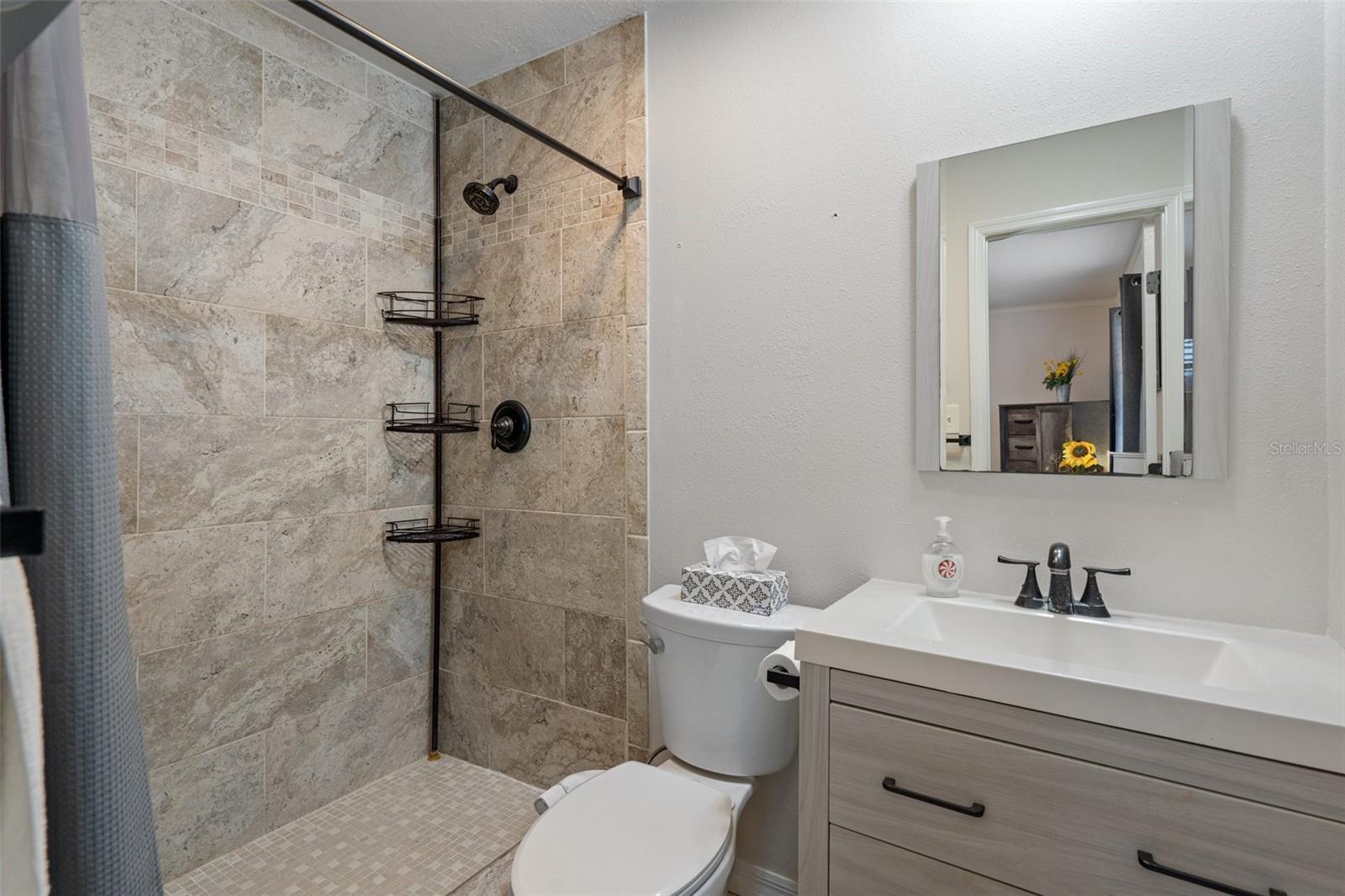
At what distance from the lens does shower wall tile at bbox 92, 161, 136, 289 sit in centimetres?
158

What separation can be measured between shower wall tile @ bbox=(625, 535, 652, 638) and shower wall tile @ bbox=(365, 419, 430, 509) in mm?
850

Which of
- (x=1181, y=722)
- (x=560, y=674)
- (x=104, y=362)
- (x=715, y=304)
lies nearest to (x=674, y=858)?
(x=1181, y=722)

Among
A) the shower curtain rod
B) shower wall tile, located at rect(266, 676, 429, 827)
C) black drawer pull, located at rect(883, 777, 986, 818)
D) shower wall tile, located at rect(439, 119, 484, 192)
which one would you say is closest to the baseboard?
black drawer pull, located at rect(883, 777, 986, 818)

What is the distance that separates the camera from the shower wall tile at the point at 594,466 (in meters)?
1.94

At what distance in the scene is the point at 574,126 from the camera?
2.04 meters

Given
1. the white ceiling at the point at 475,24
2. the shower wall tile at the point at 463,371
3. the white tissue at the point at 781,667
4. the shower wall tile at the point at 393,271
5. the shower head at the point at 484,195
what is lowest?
the white tissue at the point at 781,667

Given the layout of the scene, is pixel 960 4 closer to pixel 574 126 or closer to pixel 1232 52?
pixel 1232 52

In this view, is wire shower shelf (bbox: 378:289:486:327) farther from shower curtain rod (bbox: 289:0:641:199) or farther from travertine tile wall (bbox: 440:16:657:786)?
shower curtain rod (bbox: 289:0:641:199)

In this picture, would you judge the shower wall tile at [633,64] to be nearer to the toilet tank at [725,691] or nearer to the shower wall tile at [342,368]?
the shower wall tile at [342,368]

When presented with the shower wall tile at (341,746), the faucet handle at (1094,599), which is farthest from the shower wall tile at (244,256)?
the faucet handle at (1094,599)

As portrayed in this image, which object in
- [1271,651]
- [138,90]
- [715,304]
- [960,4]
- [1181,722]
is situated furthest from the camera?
[715,304]

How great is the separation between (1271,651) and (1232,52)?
→ 3.51 feet

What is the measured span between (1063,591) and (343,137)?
2.32 metres
